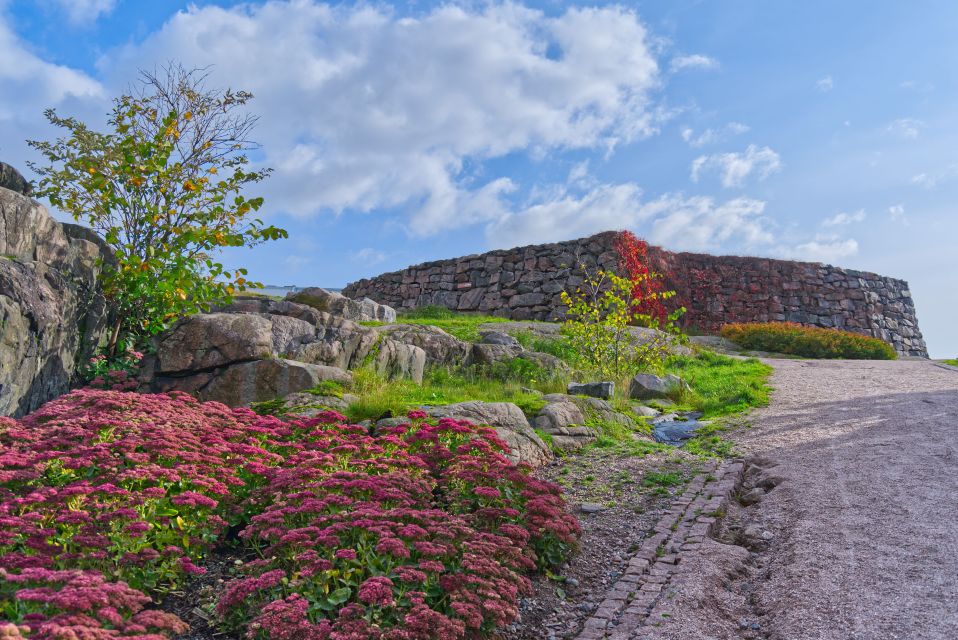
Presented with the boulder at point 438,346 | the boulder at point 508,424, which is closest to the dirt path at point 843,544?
the boulder at point 508,424

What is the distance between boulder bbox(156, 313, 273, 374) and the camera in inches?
353

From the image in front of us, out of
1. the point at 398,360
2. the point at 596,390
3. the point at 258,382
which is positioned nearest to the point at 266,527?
the point at 258,382

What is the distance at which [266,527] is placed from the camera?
4273 millimetres

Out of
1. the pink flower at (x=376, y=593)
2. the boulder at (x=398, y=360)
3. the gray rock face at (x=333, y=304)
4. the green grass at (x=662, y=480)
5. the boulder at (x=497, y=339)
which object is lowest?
the green grass at (x=662, y=480)

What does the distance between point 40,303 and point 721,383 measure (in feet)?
38.4

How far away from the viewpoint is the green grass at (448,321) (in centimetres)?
1590

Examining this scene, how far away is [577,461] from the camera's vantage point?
25.1 ft

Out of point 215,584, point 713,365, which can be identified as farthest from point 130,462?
point 713,365

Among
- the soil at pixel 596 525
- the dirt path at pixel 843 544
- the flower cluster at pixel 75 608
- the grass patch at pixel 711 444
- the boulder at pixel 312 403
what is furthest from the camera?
the grass patch at pixel 711 444

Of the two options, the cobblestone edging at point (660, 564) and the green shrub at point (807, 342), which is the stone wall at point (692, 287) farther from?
the cobblestone edging at point (660, 564)

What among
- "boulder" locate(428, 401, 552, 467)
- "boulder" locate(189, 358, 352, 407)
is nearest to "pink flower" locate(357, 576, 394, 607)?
"boulder" locate(428, 401, 552, 467)

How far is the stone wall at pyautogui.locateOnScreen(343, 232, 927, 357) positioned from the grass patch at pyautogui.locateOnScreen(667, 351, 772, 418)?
699 cm

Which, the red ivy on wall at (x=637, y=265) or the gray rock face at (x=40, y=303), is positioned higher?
the red ivy on wall at (x=637, y=265)

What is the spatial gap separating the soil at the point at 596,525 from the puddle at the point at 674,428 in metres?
1.09
